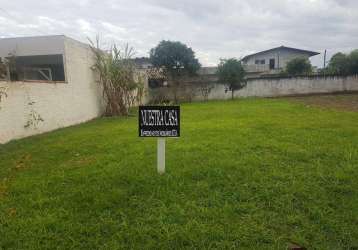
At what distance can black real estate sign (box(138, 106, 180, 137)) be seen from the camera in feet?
10.2

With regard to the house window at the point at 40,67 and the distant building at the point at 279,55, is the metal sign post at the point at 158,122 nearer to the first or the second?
the house window at the point at 40,67

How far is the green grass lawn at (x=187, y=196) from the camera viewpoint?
2.09 meters

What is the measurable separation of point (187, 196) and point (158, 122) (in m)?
0.87

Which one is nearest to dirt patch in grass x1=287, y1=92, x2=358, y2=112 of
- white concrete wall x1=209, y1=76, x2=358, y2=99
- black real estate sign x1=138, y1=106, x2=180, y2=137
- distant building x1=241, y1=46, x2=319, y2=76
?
white concrete wall x1=209, y1=76, x2=358, y2=99

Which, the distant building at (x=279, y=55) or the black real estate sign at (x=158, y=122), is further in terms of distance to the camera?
the distant building at (x=279, y=55)

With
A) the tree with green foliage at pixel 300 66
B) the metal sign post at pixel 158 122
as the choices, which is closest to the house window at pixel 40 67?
the metal sign post at pixel 158 122

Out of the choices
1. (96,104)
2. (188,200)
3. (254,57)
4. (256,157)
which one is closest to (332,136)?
(256,157)

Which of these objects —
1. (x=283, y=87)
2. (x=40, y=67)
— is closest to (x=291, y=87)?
(x=283, y=87)

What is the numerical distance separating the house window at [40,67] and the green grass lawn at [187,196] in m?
3.92

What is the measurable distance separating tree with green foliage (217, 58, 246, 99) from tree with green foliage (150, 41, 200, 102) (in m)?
2.34

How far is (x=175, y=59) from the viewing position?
18.3 m

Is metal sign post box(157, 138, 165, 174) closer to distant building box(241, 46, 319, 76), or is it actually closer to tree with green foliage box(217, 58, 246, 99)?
tree with green foliage box(217, 58, 246, 99)

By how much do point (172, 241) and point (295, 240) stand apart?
2.83 ft

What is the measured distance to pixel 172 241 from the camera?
2051mm
